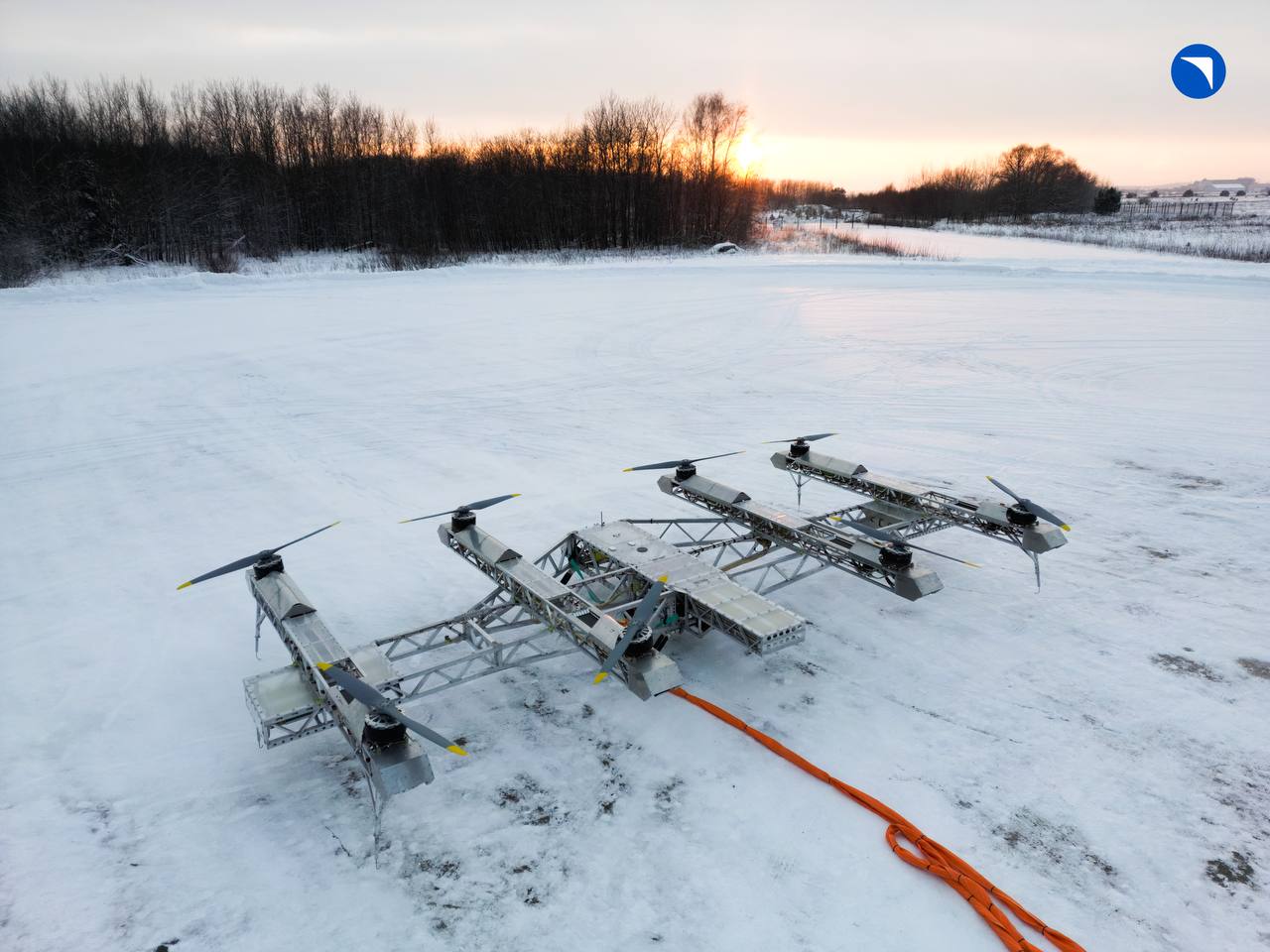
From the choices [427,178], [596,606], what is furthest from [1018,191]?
[596,606]

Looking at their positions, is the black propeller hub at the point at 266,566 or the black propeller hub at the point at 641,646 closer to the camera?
the black propeller hub at the point at 641,646

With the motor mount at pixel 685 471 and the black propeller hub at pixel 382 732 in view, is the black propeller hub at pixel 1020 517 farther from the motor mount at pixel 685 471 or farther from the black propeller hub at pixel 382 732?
the black propeller hub at pixel 382 732

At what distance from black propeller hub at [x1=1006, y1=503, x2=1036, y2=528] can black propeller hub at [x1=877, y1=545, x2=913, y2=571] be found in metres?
2.82

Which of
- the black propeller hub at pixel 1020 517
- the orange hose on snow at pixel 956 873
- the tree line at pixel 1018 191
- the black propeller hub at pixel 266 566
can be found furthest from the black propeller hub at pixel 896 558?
the tree line at pixel 1018 191

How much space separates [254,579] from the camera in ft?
37.4

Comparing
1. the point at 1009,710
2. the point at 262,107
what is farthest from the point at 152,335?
the point at 262,107

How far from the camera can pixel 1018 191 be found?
137 meters

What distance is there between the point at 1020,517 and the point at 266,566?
13672 mm

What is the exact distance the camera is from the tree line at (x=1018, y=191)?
446 ft

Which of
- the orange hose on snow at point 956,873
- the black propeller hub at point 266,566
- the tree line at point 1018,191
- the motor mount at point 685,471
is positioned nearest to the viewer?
the orange hose on snow at point 956,873

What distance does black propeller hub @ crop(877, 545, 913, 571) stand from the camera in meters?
11.7

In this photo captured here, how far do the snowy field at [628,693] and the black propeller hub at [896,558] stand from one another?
5.04 feet

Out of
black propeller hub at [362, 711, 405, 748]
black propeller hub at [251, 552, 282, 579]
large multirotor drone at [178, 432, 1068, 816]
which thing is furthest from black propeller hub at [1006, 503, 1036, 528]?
black propeller hub at [251, 552, 282, 579]

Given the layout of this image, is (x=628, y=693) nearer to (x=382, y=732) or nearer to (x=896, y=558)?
(x=382, y=732)
